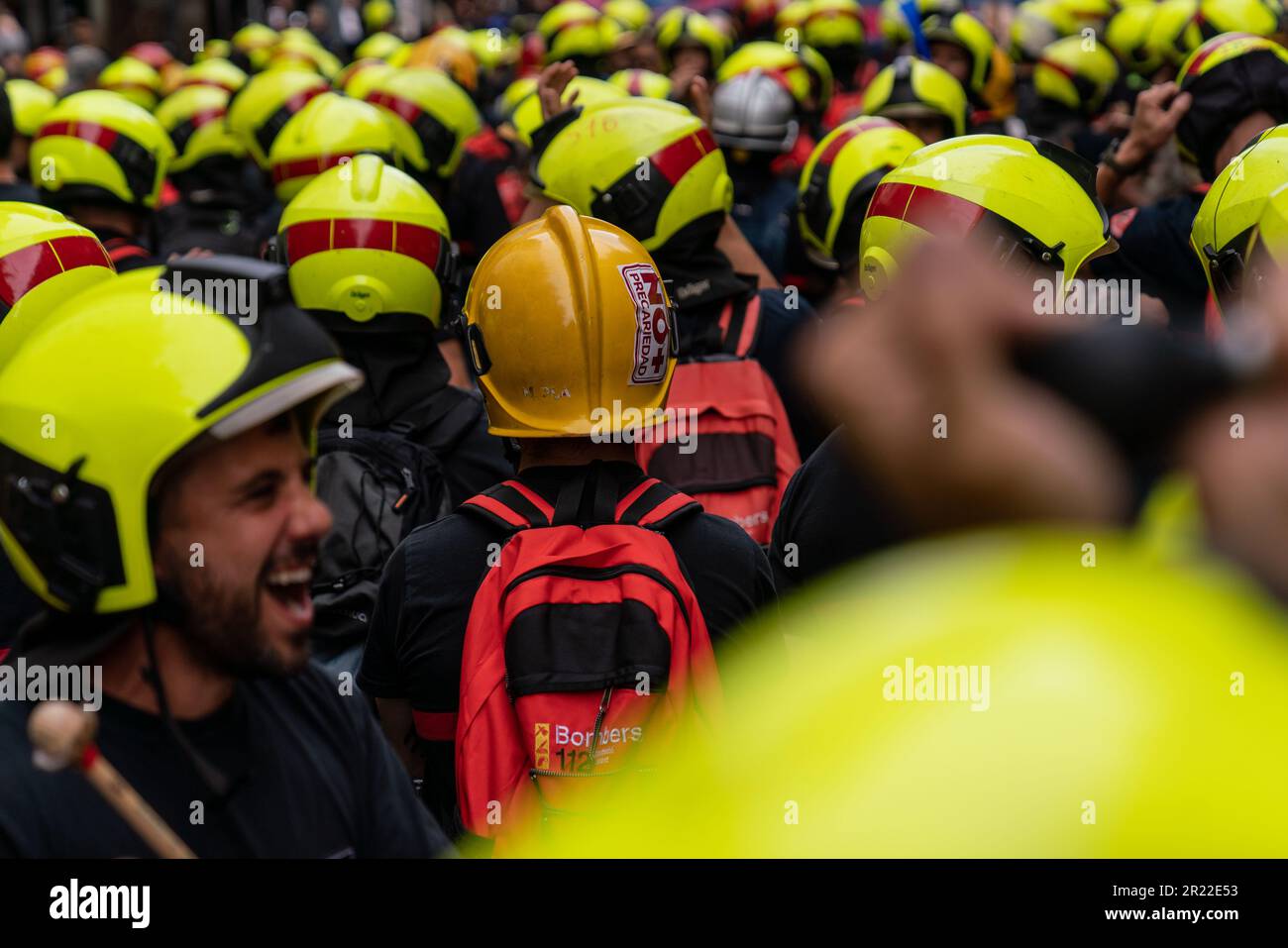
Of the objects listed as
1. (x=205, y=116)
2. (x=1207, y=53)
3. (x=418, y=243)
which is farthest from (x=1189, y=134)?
(x=205, y=116)

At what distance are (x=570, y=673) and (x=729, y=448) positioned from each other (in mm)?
1481

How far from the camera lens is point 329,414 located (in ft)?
12.1

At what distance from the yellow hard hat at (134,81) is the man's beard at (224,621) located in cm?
927

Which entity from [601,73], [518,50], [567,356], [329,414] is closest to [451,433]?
[329,414]

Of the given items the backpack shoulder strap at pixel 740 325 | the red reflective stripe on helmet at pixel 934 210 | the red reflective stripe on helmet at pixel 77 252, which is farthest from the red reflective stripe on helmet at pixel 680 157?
the red reflective stripe on helmet at pixel 77 252

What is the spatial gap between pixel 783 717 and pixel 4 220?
338cm

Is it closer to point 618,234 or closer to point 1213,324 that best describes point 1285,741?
point 618,234

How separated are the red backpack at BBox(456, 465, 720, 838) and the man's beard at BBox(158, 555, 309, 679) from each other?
2.24ft

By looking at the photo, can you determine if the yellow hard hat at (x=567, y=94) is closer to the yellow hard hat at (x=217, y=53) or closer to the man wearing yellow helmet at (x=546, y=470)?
the man wearing yellow helmet at (x=546, y=470)

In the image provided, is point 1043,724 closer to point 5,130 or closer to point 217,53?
point 5,130

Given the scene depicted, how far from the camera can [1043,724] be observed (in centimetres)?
94

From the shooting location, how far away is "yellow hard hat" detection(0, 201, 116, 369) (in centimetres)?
346

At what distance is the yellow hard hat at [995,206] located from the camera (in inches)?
132

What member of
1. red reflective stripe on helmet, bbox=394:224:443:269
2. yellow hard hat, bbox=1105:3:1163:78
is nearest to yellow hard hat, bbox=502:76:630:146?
red reflective stripe on helmet, bbox=394:224:443:269
